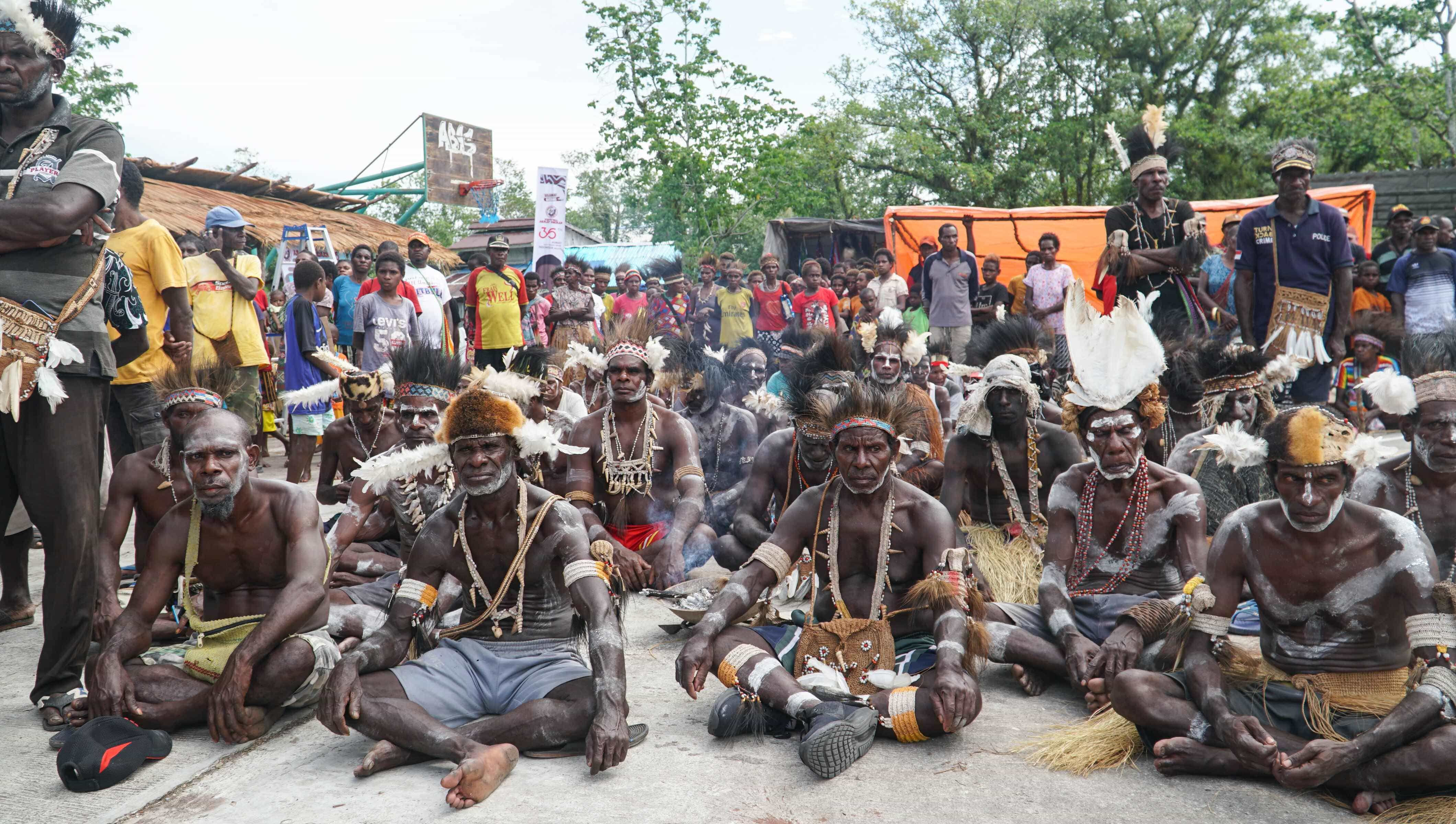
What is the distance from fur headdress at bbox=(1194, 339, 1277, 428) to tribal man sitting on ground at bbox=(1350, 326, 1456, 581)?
6.27 ft

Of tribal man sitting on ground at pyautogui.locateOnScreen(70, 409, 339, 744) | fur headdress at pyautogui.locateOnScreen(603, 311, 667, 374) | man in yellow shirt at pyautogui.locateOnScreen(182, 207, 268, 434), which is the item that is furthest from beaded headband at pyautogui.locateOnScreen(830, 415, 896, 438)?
man in yellow shirt at pyautogui.locateOnScreen(182, 207, 268, 434)

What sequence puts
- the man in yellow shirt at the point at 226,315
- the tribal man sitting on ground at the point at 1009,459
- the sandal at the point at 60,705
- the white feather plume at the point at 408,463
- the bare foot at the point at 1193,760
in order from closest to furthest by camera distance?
the bare foot at the point at 1193,760 → the sandal at the point at 60,705 → the white feather plume at the point at 408,463 → the tribal man sitting on ground at the point at 1009,459 → the man in yellow shirt at the point at 226,315

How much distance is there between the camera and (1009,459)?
620 cm

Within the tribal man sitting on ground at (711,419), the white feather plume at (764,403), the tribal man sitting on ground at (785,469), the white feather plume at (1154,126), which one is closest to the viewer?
the tribal man sitting on ground at (785,469)

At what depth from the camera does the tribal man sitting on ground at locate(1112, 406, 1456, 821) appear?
131 inches

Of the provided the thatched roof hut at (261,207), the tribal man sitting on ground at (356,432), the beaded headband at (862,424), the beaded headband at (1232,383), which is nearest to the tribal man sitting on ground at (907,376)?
the beaded headband at (862,424)

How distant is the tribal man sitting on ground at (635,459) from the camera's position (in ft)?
21.7

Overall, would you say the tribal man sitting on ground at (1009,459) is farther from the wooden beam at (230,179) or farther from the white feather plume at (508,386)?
the wooden beam at (230,179)

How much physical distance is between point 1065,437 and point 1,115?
17.0 ft

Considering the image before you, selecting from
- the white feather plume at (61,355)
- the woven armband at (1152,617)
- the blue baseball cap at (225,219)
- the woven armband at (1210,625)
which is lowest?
the woven armband at (1152,617)

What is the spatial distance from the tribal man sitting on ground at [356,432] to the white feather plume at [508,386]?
1.97 metres

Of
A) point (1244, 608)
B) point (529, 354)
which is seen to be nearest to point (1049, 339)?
point (1244, 608)

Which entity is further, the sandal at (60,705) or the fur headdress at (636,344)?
the fur headdress at (636,344)

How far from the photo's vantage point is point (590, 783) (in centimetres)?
367
